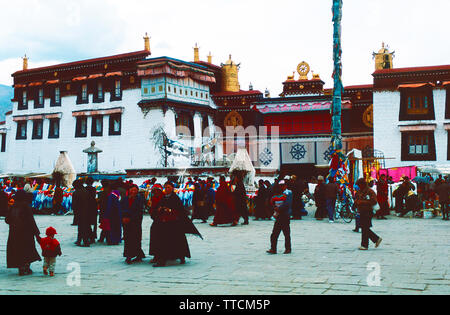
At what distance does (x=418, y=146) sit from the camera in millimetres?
31391

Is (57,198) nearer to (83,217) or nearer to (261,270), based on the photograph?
(83,217)

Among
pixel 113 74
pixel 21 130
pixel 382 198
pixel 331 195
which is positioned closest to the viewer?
pixel 331 195

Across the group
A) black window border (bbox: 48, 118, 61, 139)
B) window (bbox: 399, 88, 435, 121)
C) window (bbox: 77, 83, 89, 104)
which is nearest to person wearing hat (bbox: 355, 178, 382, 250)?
window (bbox: 399, 88, 435, 121)

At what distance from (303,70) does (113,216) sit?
1056 inches

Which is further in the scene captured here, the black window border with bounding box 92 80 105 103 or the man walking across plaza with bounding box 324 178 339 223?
the black window border with bounding box 92 80 105 103

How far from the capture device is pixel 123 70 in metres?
37.1

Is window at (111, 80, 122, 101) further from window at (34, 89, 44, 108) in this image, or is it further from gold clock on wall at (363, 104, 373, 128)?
gold clock on wall at (363, 104, 373, 128)

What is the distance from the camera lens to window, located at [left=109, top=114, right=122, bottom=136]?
3750cm

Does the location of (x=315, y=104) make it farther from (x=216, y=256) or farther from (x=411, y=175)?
(x=216, y=256)

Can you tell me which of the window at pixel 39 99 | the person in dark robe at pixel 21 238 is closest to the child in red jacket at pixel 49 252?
the person in dark robe at pixel 21 238

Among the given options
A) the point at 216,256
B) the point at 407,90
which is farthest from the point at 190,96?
the point at 216,256

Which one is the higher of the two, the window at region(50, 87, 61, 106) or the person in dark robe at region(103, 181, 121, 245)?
the window at region(50, 87, 61, 106)

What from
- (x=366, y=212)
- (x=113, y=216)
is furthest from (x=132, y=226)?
(x=366, y=212)

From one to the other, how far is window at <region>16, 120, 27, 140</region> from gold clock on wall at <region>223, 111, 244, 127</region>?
17.0 metres
